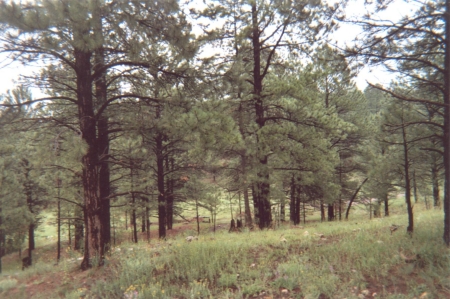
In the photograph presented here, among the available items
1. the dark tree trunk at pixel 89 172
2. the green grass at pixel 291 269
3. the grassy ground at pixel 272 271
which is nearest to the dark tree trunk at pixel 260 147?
the grassy ground at pixel 272 271

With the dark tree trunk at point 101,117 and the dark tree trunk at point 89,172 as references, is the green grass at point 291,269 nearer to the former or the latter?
the dark tree trunk at point 89,172

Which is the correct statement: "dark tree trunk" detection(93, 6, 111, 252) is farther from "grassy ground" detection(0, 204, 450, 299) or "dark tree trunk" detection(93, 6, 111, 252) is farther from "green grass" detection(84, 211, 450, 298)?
"green grass" detection(84, 211, 450, 298)

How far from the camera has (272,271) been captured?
5.73 meters

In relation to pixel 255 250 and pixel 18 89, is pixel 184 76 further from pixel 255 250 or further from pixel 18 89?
pixel 255 250

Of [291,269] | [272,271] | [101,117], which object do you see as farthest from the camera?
[101,117]

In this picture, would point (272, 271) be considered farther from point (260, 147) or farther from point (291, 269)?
point (260, 147)

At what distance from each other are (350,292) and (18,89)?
7.71 meters

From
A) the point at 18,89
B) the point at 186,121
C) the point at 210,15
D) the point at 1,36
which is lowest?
the point at 186,121

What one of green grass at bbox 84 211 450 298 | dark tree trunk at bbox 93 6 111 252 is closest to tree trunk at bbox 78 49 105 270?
dark tree trunk at bbox 93 6 111 252

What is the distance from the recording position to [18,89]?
19.6ft

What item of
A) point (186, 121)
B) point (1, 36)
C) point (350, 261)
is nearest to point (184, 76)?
point (186, 121)

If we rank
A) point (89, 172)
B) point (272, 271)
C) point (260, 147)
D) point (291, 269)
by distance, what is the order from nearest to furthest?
point (291, 269) < point (272, 271) < point (89, 172) < point (260, 147)

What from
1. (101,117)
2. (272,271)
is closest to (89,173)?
(101,117)

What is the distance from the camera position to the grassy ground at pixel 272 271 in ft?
16.2
